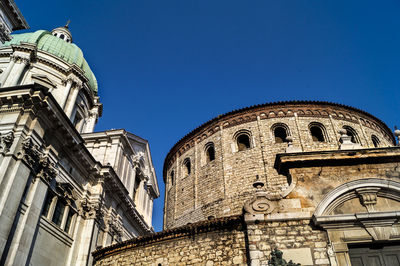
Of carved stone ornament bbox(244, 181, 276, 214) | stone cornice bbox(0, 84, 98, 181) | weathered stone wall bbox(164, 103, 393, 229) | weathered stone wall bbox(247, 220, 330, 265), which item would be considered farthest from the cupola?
weathered stone wall bbox(247, 220, 330, 265)

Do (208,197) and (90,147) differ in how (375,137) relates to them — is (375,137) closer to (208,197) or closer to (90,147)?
(208,197)

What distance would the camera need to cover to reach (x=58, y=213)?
1417cm

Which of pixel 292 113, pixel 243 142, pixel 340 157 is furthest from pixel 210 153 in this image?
pixel 340 157

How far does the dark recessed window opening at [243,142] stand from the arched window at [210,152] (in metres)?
1.73

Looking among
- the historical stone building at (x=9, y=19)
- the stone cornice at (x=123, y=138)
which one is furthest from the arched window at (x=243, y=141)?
the historical stone building at (x=9, y=19)

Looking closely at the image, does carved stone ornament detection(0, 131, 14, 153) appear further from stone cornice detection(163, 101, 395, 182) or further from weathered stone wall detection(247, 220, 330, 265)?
stone cornice detection(163, 101, 395, 182)

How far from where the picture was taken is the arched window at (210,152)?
61.8 feet

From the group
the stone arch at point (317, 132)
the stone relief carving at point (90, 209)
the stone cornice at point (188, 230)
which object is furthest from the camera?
the stone arch at point (317, 132)

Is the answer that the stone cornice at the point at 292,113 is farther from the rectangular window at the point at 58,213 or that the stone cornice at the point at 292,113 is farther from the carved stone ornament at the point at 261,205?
the carved stone ornament at the point at 261,205


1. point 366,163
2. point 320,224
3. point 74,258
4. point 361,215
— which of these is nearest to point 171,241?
point 320,224

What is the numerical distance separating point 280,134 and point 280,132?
0.41 feet

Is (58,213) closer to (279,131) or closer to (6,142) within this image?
(6,142)

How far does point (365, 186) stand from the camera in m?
8.27

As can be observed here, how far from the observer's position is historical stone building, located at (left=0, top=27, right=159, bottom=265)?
1114 cm
